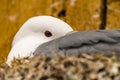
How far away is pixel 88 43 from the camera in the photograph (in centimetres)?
158

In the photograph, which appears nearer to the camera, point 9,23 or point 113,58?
point 113,58

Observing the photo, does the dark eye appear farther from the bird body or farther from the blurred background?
the blurred background

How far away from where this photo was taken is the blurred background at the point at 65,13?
9.32ft

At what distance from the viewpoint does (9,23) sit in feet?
9.82

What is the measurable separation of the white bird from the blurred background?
904 mm

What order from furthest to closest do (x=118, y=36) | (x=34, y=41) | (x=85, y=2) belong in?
(x=85, y=2) → (x=34, y=41) → (x=118, y=36)

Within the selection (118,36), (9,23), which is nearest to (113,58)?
(118,36)

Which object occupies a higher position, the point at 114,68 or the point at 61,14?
the point at 61,14

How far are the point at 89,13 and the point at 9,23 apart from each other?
0.48 m

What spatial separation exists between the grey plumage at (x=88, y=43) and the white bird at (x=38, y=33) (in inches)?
8.2

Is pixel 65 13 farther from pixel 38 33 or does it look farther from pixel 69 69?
pixel 69 69

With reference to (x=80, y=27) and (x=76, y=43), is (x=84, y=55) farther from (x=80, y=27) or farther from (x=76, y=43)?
(x=80, y=27)

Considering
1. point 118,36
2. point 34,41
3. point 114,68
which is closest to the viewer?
point 114,68

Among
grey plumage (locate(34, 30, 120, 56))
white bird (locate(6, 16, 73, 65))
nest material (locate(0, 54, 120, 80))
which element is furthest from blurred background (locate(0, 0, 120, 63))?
nest material (locate(0, 54, 120, 80))
